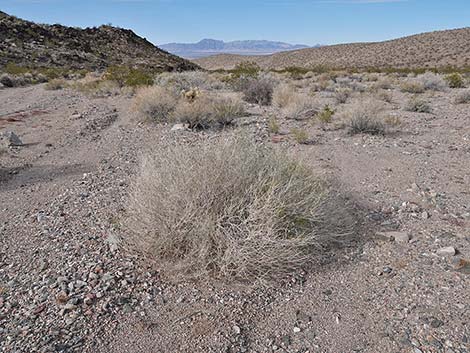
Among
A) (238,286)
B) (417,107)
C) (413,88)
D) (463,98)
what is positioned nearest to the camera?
(238,286)

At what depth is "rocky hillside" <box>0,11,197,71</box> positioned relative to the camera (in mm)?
34062

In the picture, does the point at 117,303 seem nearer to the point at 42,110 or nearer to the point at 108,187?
the point at 108,187

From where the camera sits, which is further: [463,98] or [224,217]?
[463,98]

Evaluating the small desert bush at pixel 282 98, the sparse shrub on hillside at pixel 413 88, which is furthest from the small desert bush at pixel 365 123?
the sparse shrub on hillside at pixel 413 88

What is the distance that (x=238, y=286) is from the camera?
339cm

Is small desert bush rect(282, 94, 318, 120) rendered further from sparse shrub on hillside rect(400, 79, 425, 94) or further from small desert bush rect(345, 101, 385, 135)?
sparse shrub on hillside rect(400, 79, 425, 94)

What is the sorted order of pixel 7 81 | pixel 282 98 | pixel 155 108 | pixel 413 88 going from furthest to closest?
pixel 7 81 → pixel 413 88 → pixel 282 98 → pixel 155 108

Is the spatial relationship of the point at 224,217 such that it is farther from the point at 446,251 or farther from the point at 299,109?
the point at 299,109

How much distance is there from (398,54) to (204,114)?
51.7m

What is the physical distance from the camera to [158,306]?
317 centimetres

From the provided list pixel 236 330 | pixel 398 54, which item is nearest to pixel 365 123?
pixel 236 330

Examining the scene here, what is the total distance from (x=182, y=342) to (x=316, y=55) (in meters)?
71.1

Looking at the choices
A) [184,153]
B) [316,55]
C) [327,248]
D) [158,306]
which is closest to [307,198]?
[327,248]

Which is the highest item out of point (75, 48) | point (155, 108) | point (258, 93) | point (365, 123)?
point (155, 108)
